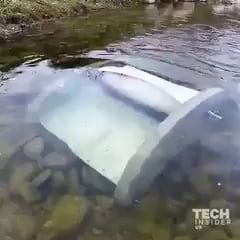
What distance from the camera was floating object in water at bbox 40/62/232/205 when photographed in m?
3.41

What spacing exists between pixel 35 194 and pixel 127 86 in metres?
1.63

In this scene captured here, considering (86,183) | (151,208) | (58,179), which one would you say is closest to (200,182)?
(151,208)

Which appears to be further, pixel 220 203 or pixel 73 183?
pixel 73 183

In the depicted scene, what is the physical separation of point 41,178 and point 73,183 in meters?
0.29

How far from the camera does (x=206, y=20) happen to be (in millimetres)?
12383

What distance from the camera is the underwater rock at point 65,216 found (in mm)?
3105

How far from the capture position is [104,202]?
3.37m

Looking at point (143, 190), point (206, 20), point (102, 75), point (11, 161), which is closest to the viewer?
point (143, 190)

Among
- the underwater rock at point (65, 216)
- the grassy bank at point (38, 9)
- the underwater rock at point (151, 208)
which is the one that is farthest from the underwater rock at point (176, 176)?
the grassy bank at point (38, 9)

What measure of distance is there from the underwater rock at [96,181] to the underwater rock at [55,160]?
253 millimetres

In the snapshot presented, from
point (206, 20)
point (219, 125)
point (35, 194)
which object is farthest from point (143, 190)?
point (206, 20)

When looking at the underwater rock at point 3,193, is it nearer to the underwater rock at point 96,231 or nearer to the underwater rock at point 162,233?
the underwater rock at point 96,231

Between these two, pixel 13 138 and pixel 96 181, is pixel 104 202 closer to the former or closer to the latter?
pixel 96 181

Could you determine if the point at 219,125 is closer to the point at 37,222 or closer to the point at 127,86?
the point at 127,86
